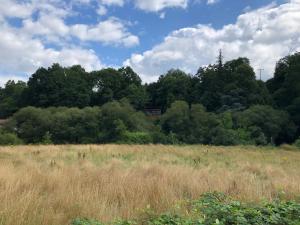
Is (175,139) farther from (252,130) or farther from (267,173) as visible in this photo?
(267,173)

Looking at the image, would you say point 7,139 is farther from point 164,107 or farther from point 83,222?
point 83,222

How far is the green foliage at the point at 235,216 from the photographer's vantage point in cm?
518

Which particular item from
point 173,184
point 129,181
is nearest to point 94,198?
point 129,181

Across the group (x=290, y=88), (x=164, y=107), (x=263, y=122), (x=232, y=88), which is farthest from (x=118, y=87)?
(x=263, y=122)

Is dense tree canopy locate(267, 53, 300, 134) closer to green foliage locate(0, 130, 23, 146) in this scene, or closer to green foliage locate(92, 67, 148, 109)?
green foliage locate(92, 67, 148, 109)

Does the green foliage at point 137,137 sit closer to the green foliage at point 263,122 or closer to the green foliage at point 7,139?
the green foliage at point 263,122

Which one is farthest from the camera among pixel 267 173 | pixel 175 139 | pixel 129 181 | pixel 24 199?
pixel 175 139

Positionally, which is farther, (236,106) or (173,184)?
(236,106)

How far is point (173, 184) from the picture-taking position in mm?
8750

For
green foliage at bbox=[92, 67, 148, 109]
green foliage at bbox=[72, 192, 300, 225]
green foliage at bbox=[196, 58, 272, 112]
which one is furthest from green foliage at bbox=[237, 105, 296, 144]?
A: green foliage at bbox=[72, 192, 300, 225]

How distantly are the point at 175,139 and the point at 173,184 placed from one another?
139 feet

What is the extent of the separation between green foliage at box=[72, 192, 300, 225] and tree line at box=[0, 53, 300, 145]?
43661mm

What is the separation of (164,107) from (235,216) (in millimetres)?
75797

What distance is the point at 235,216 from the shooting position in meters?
5.31
